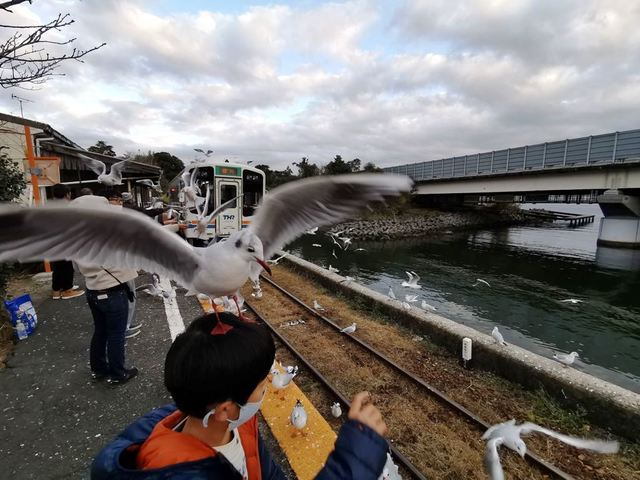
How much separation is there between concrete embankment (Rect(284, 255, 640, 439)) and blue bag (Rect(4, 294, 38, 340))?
17.2 ft

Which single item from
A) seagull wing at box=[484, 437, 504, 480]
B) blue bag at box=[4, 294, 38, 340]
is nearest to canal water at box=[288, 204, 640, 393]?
seagull wing at box=[484, 437, 504, 480]

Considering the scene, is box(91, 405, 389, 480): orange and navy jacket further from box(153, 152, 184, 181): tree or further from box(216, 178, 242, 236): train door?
box(153, 152, 184, 181): tree

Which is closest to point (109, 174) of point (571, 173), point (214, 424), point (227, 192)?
point (227, 192)

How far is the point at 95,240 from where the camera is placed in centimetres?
187

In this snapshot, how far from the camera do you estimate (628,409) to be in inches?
117

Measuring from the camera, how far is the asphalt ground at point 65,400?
2.46 m

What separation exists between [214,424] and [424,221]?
3193 centimetres

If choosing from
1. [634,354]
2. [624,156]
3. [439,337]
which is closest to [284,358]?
[439,337]

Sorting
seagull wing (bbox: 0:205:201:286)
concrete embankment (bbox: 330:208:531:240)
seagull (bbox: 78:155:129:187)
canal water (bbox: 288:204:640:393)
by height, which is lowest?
canal water (bbox: 288:204:640:393)

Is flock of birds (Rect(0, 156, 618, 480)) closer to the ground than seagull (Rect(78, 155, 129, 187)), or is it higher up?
closer to the ground

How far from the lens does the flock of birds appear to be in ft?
5.07

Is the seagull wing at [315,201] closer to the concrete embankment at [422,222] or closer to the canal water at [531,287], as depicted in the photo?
the canal water at [531,287]

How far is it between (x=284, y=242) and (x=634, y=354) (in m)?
8.61

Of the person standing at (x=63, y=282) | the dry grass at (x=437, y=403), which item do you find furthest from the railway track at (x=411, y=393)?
the person standing at (x=63, y=282)
